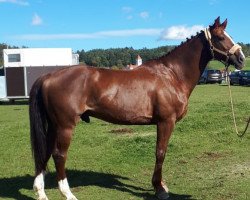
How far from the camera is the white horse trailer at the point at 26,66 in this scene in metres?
26.0

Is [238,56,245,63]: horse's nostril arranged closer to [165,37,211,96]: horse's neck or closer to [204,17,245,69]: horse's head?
[204,17,245,69]: horse's head

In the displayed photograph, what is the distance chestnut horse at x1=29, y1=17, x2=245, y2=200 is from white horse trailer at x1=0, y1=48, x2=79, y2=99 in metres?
20.4

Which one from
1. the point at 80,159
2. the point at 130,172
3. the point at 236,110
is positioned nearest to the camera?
the point at 130,172

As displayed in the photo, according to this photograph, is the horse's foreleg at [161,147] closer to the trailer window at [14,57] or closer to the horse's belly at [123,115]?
the horse's belly at [123,115]

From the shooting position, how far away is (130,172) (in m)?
7.73

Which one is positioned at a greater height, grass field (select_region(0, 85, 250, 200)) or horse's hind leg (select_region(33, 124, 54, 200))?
horse's hind leg (select_region(33, 124, 54, 200))

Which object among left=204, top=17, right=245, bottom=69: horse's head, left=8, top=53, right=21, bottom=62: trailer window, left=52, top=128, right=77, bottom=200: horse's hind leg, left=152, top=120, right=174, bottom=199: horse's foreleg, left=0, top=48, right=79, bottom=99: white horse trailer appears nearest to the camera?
left=52, top=128, right=77, bottom=200: horse's hind leg

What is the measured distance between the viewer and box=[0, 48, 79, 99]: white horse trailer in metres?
26.0

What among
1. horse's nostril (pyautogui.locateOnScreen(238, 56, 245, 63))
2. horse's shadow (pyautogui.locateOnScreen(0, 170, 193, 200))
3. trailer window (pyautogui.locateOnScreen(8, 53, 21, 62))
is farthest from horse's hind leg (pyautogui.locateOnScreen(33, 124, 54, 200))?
trailer window (pyautogui.locateOnScreen(8, 53, 21, 62))

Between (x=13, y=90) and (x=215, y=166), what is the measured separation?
20315mm

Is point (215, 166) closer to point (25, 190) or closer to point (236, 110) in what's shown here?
point (25, 190)

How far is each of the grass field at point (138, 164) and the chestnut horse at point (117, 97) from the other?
0.64m

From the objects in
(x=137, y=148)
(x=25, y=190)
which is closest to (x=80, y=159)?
(x=137, y=148)

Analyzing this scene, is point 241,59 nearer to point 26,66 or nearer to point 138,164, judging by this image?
point 138,164
